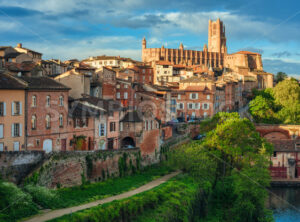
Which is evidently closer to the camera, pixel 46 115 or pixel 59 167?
pixel 59 167

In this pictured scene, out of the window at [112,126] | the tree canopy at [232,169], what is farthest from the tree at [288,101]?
the window at [112,126]

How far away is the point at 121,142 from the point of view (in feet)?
142

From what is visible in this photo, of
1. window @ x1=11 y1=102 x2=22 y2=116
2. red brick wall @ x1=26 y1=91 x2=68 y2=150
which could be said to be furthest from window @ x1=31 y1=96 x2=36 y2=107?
window @ x1=11 y1=102 x2=22 y2=116

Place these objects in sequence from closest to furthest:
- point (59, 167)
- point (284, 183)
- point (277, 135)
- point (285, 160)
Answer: point (59, 167)
point (284, 183)
point (285, 160)
point (277, 135)

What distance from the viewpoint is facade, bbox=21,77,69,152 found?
3384 cm

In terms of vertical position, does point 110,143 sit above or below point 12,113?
below

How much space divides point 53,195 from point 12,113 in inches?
365

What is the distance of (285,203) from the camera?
1784 inches

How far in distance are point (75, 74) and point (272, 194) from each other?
2584cm

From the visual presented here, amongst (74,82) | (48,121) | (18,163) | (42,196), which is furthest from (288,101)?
(42,196)


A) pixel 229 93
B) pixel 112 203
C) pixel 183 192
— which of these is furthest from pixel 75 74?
pixel 229 93

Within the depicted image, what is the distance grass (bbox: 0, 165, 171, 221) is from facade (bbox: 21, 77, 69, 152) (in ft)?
19.5

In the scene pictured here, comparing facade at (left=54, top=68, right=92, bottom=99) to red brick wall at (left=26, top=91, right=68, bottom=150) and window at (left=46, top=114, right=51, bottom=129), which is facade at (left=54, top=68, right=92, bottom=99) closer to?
red brick wall at (left=26, top=91, right=68, bottom=150)

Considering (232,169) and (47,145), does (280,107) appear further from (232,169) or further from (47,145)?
(47,145)
